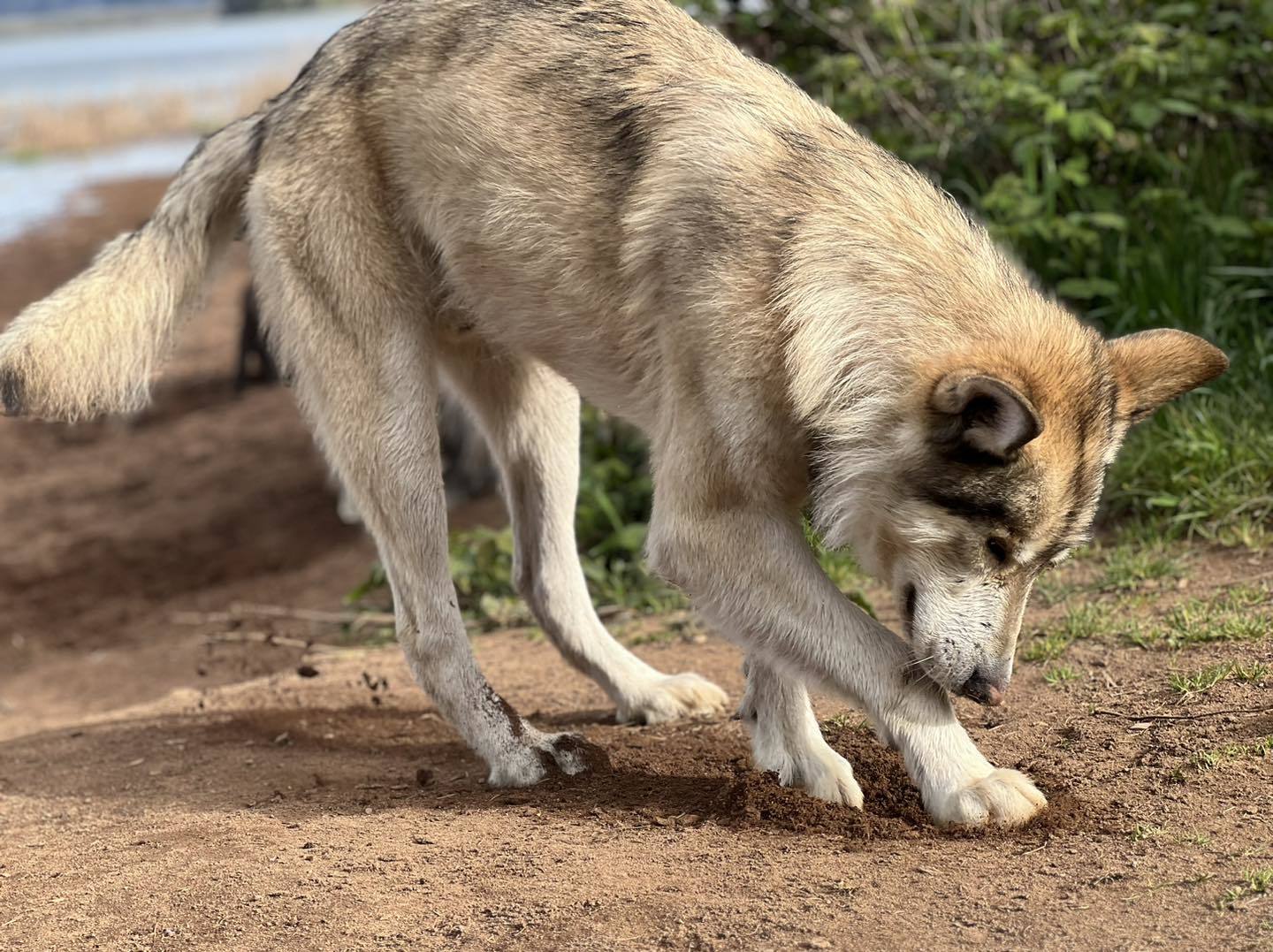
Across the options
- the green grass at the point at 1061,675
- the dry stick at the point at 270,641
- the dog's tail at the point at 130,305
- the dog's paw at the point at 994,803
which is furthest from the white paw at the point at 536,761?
the dry stick at the point at 270,641

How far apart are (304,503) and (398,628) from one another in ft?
20.3

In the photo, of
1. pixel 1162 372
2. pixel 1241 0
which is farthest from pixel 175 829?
pixel 1241 0

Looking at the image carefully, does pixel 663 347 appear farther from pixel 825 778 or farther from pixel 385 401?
pixel 825 778

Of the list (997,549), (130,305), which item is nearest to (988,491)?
(997,549)

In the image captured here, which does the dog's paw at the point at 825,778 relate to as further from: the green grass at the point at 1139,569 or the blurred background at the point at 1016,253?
the green grass at the point at 1139,569

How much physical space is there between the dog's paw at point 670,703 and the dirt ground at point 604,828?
0.28ft

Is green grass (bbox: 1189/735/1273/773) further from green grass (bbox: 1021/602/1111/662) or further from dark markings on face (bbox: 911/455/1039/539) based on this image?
green grass (bbox: 1021/602/1111/662)

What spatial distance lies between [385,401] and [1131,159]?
4255mm

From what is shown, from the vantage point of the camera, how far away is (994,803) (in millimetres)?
3453

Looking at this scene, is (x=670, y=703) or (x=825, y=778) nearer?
(x=825, y=778)

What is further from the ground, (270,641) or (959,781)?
(959,781)

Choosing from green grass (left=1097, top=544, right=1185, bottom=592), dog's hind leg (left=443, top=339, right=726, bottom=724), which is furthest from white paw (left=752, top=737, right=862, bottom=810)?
green grass (left=1097, top=544, right=1185, bottom=592)

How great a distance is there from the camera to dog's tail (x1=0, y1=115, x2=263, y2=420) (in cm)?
457

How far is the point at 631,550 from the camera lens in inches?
269
